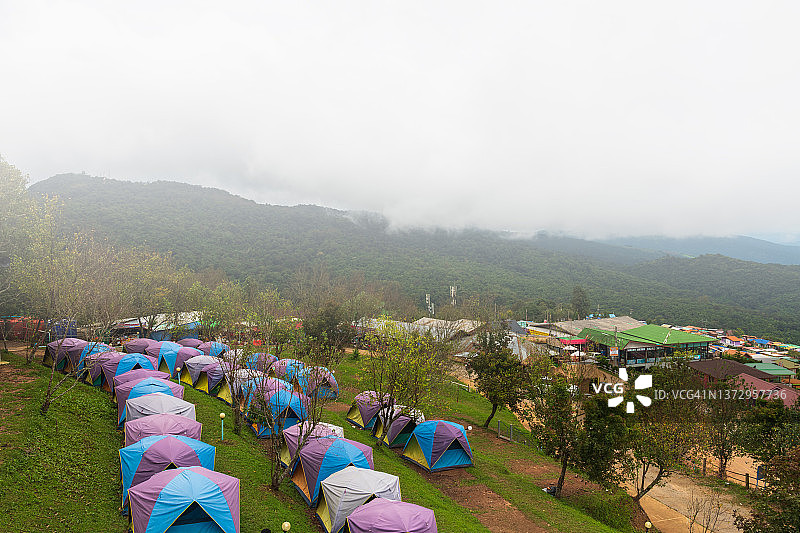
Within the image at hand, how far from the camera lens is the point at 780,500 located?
11.7 m

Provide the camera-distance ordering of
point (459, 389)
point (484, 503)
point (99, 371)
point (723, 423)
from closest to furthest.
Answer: point (484, 503)
point (99, 371)
point (723, 423)
point (459, 389)

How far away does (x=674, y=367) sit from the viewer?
83.1 ft

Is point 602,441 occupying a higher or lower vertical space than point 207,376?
higher

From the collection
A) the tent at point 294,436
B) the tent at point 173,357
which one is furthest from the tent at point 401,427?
the tent at point 173,357

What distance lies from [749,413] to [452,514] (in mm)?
17761

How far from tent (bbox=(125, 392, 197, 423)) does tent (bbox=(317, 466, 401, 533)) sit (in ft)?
21.3

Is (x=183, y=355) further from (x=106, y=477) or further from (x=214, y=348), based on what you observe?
(x=106, y=477)

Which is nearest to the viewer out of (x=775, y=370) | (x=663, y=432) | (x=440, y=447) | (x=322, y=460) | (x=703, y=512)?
(x=322, y=460)

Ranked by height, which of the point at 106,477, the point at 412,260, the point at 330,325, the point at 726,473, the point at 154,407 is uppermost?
the point at 154,407

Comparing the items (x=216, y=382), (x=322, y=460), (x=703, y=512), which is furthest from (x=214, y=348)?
(x=703, y=512)

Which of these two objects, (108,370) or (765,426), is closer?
(765,426)

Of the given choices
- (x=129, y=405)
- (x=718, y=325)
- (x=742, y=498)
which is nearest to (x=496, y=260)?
(x=718, y=325)

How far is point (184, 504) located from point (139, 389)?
8968 millimetres

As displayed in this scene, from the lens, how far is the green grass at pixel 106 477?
10422mm
